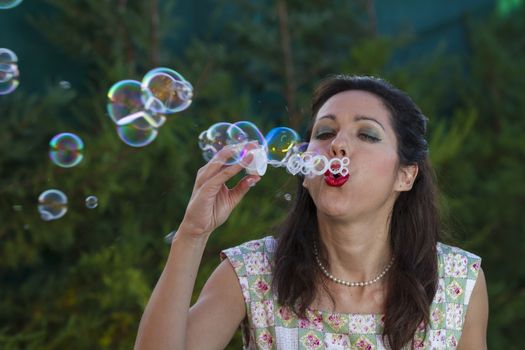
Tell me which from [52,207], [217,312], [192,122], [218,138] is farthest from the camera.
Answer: [192,122]

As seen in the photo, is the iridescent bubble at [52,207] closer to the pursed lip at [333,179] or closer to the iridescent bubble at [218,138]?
the iridescent bubble at [218,138]

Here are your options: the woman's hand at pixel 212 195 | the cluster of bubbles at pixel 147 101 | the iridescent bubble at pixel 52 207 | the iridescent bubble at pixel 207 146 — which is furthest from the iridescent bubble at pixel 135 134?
the woman's hand at pixel 212 195

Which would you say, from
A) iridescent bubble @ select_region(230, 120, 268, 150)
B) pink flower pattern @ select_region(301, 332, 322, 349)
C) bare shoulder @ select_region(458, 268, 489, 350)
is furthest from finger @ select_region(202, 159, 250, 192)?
bare shoulder @ select_region(458, 268, 489, 350)

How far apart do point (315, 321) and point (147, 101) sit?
32.0 inches

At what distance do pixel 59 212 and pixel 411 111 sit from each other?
1199mm

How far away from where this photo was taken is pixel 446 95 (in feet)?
15.6

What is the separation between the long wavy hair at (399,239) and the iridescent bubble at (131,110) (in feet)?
1.56

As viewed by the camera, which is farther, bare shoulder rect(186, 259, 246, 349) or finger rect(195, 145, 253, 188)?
bare shoulder rect(186, 259, 246, 349)

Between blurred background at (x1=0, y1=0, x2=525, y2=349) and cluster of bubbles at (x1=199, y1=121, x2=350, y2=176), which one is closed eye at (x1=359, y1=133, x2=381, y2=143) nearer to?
cluster of bubbles at (x1=199, y1=121, x2=350, y2=176)

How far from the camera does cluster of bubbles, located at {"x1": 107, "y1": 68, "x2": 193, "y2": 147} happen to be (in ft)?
8.29

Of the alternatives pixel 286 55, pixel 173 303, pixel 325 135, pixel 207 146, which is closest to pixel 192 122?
pixel 286 55

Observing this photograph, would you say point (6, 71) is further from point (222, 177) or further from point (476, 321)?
point (476, 321)

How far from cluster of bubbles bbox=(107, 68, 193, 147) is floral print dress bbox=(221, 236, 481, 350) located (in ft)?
1.62

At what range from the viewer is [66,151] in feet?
9.33
